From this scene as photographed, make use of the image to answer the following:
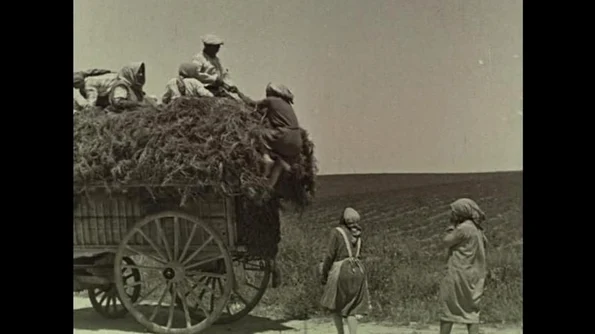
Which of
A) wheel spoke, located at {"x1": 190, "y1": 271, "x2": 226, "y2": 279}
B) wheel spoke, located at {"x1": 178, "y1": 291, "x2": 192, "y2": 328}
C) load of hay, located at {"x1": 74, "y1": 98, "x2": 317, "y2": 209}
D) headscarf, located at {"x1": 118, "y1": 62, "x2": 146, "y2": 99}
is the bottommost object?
wheel spoke, located at {"x1": 178, "y1": 291, "x2": 192, "y2": 328}

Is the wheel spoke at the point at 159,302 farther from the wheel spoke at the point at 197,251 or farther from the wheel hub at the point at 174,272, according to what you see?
the wheel spoke at the point at 197,251

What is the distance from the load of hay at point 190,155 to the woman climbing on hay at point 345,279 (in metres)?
0.49

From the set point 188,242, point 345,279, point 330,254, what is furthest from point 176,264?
point 345,279

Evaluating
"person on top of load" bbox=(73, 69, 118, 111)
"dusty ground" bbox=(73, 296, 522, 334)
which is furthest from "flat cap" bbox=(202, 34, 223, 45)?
"dusty ground" bbox=(73, 296, 522, 334)

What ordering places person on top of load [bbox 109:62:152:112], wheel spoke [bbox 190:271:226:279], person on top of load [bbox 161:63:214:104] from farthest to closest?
person on top of load [bbox 109:62:152:112] → person on top of load [bbox 161:63:214:104] → wheel spoke [bbox 190:271:226:279]

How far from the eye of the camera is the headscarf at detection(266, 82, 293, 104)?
25.0 ft

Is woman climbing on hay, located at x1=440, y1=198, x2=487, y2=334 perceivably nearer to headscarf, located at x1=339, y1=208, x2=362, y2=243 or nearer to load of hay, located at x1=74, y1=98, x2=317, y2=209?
headscarf, located at x1=339, y1=208, x2=362, y2=243

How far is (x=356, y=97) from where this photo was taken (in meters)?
7.58

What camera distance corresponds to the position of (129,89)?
7965 millimetres

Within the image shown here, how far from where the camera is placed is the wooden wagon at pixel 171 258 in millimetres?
7523

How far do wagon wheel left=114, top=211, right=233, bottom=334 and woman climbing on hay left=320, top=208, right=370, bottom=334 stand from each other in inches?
31.4

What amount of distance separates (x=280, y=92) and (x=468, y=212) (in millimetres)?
1748

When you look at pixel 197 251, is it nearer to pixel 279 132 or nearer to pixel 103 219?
pixel 103 219
